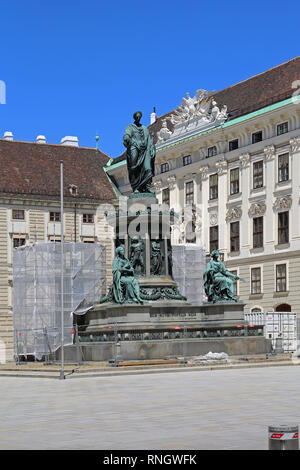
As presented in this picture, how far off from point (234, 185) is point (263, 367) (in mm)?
33805

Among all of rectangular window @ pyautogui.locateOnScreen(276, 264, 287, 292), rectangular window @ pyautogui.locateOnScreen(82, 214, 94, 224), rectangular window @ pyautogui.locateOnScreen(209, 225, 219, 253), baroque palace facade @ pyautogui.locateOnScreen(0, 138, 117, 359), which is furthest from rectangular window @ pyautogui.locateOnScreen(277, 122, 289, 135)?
rectangular window @ pyautogui.locateOnScreen(82, 214, 94, 224)

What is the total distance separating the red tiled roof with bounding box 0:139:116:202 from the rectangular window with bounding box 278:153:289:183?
70.5 ft

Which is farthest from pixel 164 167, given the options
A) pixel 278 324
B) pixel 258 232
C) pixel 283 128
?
pixel 278 324

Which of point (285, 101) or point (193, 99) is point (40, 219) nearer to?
point (193, 99)

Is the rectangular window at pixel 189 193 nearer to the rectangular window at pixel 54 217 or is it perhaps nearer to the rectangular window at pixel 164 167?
the rectangular window at pixel 164 167

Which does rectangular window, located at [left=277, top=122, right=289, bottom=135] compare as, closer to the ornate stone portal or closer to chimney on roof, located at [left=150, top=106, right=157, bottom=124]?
chimney on roof, located at [left=150, top=106, right=157, bottom=124]

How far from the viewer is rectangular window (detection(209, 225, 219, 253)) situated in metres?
63.7

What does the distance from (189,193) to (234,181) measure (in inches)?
217

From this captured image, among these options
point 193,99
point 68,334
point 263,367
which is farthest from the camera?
point 193,99

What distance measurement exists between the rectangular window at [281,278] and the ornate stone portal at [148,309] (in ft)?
72.1

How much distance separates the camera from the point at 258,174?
59.5 m

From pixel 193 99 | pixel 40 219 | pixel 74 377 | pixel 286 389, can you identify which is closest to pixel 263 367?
pixel 74 377

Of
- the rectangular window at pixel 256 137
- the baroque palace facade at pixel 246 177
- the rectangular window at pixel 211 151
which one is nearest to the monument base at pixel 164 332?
the baroque palace facade at pixel 246 177

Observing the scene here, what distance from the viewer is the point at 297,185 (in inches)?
2183
